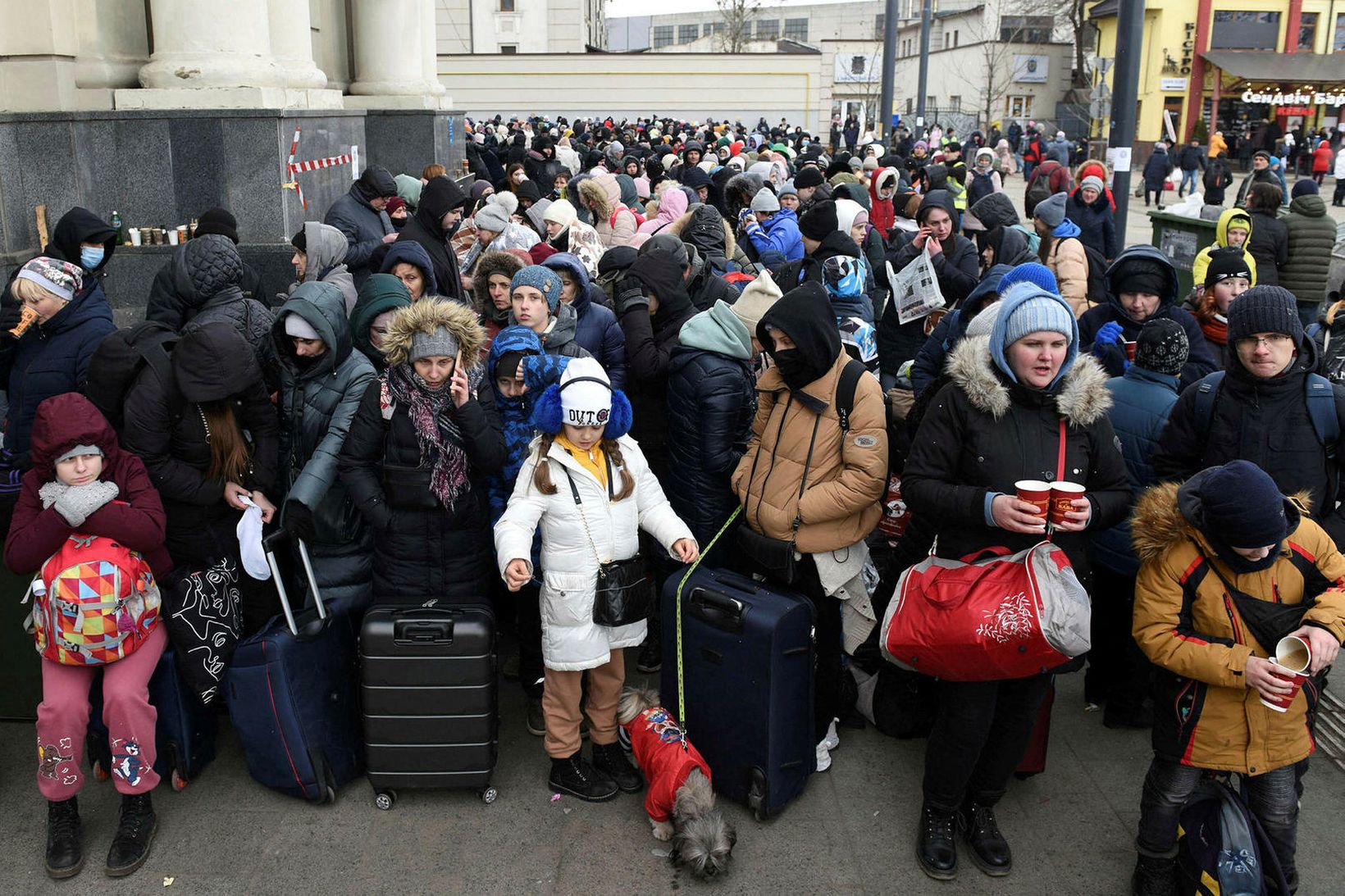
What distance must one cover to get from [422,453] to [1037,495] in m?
2.26

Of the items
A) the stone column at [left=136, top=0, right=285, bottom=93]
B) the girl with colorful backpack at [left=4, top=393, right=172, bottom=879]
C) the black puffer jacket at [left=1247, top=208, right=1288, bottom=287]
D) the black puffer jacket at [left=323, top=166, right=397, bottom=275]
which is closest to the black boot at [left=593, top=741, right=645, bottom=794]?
the girl with colorful backpack at [left=4, top=393, right=172, bottom=879]

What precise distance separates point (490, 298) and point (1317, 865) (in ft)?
14.0

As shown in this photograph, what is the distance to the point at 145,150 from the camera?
28.0 ft

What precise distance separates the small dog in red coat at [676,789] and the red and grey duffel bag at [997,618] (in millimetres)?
902

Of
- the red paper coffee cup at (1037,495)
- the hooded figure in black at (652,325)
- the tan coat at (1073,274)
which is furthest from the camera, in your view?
the tan coat at (1073,274)

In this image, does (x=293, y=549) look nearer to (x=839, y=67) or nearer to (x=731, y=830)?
(x=731, y=830)

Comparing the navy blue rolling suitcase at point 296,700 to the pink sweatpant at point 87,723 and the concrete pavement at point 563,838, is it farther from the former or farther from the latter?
the pink sweatpant at point 87,723

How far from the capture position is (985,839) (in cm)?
407

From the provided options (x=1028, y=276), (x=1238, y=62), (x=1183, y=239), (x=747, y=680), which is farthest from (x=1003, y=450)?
(x=1238, y=62)

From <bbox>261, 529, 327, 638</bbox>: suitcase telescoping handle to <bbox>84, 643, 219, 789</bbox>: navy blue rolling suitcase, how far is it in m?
0.49

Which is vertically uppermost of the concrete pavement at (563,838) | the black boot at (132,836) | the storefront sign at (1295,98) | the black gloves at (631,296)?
the storefront sign at (1295,98)

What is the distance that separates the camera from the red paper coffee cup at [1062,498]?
11.3ft

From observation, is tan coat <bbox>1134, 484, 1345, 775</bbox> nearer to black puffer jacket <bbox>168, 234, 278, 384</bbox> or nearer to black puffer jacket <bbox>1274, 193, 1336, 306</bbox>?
black puffer jacket <bbox>168, 234, 278, 384</bbox>

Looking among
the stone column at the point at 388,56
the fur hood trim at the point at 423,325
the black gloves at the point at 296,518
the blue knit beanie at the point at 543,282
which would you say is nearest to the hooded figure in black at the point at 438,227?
the blue knit beanie at the point at 543,282
